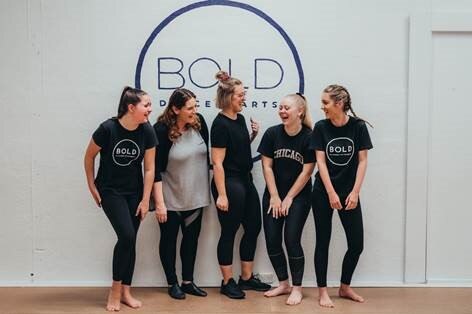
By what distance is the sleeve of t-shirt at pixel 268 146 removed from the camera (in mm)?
4539

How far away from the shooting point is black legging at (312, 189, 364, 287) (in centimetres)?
435

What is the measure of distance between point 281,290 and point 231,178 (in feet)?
2.92

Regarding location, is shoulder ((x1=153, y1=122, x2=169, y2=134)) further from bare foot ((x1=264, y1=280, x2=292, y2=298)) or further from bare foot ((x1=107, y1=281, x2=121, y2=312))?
bare foot ((x1=264, y1=280, x2=292, y2=298))

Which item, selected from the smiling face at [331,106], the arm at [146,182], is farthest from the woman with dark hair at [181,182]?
the smiling face at [331,106]

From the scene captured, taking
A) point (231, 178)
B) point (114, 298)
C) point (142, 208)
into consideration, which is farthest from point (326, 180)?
point (114, 298)

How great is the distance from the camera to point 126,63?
15.6 ft

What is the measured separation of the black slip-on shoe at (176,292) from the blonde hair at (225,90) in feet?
4.36

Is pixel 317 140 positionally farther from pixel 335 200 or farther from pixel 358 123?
pixel 335 200

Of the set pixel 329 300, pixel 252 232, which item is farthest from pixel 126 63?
pixel 329 300

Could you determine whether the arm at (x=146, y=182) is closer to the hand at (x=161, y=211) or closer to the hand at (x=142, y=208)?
the hand at (x=142, y=208)

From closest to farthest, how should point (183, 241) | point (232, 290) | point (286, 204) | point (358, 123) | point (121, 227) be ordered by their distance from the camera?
point (121, 227) → point (358, 123) → point (286, 204) → point (232, 290) → point (183, 241)

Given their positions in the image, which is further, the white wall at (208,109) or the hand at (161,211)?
the white wall at (208,109)

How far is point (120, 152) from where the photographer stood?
4.24 m

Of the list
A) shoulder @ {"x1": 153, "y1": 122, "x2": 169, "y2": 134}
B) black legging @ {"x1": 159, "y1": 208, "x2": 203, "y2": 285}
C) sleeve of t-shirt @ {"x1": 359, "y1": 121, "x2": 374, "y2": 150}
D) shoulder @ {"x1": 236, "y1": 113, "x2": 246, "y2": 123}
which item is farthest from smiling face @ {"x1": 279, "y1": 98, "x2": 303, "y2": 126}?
black legging @ {"x1": 159, "y1": 208, "x2": 203, "y2": 285}
